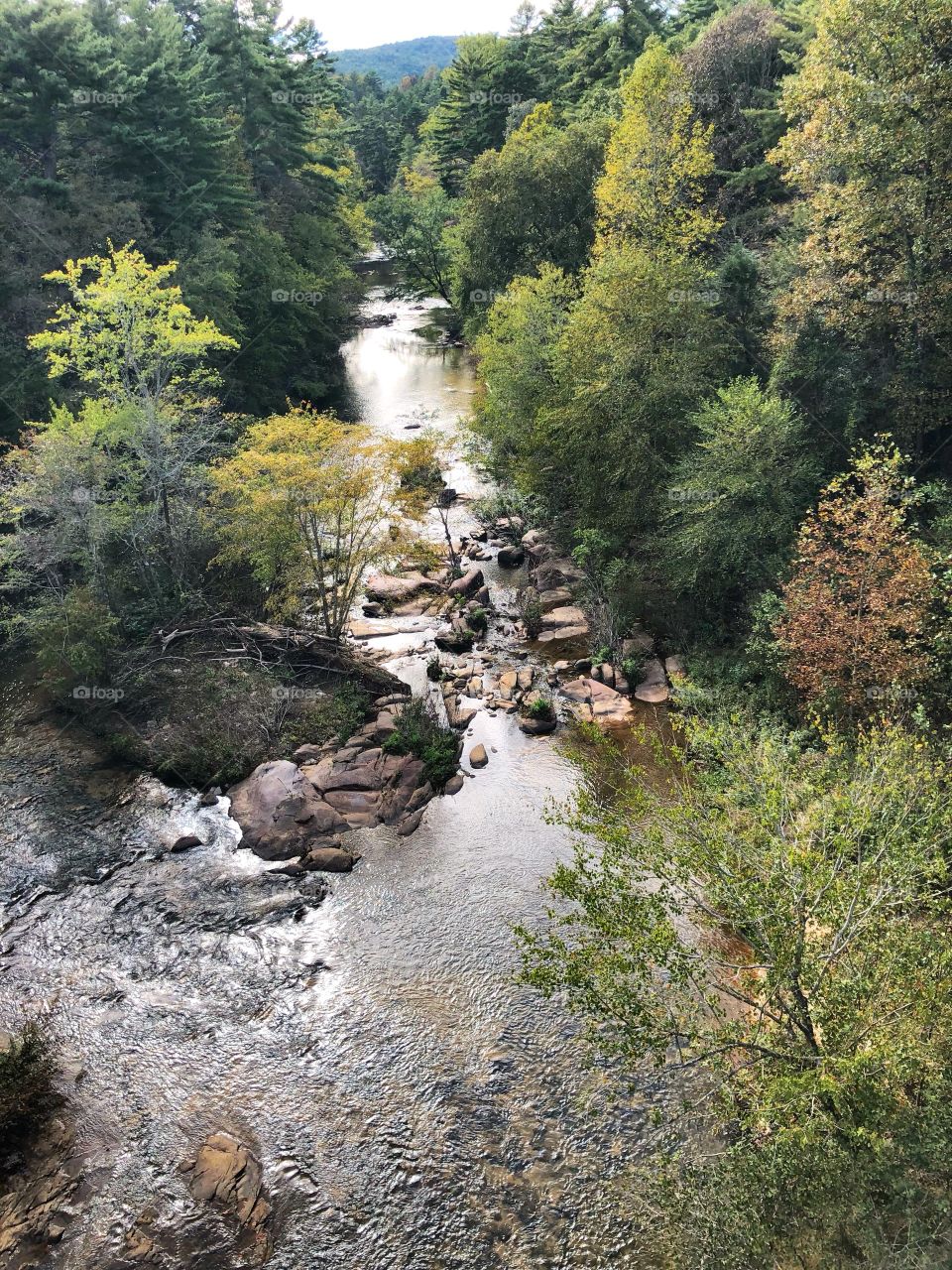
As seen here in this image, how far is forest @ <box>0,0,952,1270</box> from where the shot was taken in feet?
30.8

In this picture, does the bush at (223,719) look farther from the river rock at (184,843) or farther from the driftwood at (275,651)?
the river rock at (184,843)

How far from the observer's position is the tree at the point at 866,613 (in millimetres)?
16047

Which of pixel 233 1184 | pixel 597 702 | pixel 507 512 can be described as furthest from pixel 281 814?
pixel 507 512

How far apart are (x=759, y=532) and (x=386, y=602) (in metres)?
14.6

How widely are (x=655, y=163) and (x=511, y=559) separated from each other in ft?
57.4

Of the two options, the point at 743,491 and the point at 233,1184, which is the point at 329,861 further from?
the point at 743,491

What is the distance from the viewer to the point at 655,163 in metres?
31.0

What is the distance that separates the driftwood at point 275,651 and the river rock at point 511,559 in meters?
9.48

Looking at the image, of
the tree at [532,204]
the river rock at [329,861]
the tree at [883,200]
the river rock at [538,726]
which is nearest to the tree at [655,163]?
the tree at [883,200]

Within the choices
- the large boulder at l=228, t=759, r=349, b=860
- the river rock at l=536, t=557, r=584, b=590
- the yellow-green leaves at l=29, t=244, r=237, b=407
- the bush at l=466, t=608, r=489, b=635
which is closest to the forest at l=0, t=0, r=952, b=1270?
the yellow-green leaves at l=29, t=244, r=237, b=407

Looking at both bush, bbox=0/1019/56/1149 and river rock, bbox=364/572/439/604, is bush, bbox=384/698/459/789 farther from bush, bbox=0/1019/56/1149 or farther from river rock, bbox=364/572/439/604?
bush, bbox=0/1019/56/1149

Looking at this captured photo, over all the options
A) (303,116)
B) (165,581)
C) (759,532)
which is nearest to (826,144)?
(759,532)

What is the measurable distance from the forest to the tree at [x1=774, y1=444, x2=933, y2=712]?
0.35ft

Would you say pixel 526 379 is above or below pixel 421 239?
below
